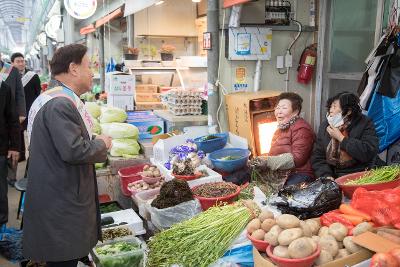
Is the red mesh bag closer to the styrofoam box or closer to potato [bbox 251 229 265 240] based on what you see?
potato [bbox 251 229 265 240]

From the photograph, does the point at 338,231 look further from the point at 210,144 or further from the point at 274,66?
the point at 274,66

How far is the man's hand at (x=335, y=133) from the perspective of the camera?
11.5 ft

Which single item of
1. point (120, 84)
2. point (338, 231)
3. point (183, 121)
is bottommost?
point (338, 231)

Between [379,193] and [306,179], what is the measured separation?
1.34 m

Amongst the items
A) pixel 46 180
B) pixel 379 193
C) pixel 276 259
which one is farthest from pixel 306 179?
pixel 46 180

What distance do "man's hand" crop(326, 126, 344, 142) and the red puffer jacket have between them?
358 mm

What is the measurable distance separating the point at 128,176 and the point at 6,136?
4.38 feet

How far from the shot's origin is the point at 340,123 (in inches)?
140

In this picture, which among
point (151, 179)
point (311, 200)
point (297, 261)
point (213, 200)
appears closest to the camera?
point (297, 261)

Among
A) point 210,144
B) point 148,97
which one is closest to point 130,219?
point 210,144

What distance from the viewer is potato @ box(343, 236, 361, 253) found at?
2051 millimetres

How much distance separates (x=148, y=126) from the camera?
5422 millimetres

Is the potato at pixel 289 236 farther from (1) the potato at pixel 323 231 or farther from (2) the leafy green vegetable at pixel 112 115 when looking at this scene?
(2) the leafy green vegetable at pixel 112 115

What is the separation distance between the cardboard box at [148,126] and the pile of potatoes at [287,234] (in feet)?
10.6
